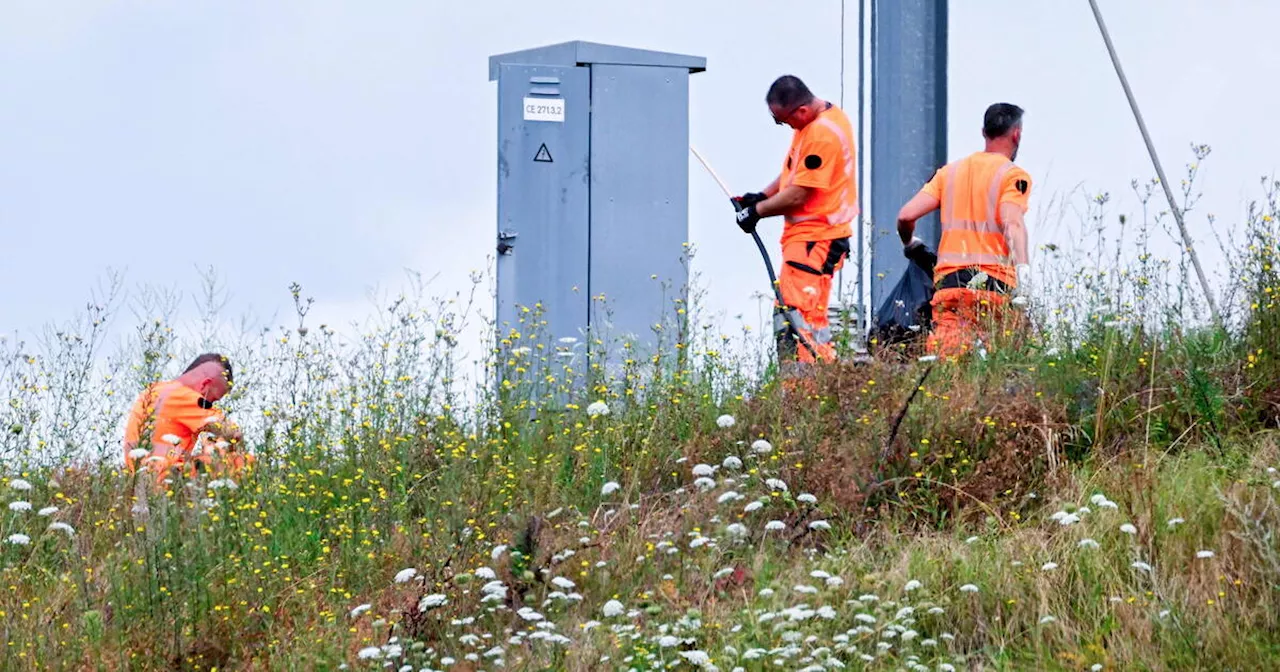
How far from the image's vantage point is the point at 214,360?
856 centimetres

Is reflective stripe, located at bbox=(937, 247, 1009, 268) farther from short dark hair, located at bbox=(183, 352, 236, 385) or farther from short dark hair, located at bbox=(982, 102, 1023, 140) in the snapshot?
short dark hair, located at bbox=(183, 352, 236, 385)

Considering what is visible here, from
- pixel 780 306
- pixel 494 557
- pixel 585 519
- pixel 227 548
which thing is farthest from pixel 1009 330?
pixel 227 548

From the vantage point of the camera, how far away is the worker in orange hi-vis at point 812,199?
901 centimetres

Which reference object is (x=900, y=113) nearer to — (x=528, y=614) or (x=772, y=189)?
(x=772, y=189)

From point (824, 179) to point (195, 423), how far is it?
3.48 metres

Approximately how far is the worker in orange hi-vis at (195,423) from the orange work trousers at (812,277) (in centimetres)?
290

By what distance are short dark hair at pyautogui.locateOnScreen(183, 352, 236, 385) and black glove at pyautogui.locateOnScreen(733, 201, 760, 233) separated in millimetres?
2912

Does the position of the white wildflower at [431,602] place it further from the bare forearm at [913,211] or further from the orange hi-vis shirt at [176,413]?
the bare forearm at [913,211]

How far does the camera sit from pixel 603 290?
10.3m

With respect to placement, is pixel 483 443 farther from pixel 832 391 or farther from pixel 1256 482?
pixel 1256 482

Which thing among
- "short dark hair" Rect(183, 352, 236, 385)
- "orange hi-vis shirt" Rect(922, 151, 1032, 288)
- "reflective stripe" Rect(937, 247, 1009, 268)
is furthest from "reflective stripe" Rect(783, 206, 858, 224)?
"short dark hair" Rect(183, 352, 236, 385)

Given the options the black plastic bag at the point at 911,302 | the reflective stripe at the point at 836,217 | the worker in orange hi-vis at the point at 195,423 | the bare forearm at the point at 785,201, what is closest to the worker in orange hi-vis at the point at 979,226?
the black plastic bag at the point at 911,302

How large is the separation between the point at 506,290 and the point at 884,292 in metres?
2.28

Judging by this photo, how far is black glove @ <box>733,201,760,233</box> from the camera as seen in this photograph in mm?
9398
